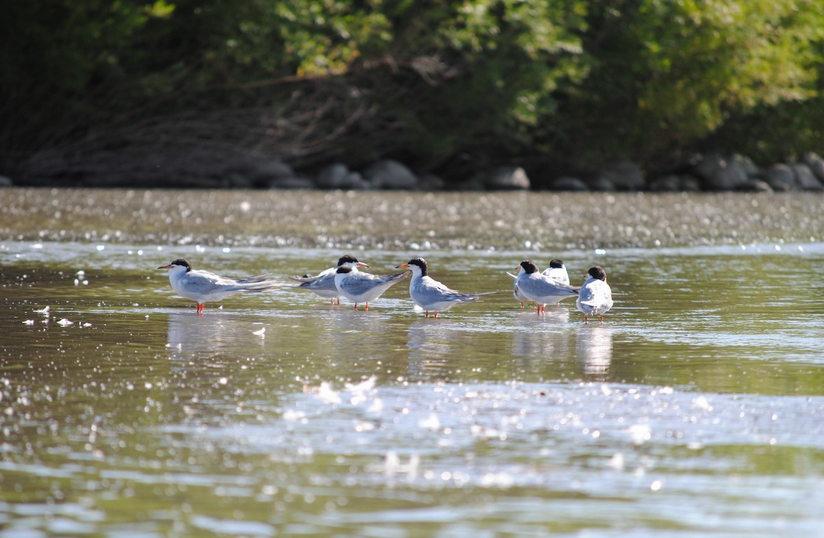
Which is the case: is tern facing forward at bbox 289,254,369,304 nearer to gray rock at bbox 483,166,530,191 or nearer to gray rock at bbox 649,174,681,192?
gray rock at bbox 483,166,530,191

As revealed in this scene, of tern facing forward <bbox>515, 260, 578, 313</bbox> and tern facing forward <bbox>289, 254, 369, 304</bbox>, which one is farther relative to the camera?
tern facing forward <bbox>289, 254, 369, 304</bbox>

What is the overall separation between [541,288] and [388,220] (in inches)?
511

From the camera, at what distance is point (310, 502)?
15.4ft

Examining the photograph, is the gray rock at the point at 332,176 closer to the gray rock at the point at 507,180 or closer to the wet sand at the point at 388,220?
the wet sand at the point at 388,220

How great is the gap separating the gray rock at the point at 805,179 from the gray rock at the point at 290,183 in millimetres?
21076

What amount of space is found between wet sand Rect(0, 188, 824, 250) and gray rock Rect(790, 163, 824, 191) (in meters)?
15.5

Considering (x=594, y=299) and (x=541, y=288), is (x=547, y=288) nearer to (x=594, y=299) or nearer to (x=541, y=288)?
(x=541, y=288)

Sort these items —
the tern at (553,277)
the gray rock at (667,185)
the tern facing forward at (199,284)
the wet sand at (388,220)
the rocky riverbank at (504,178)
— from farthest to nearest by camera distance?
1. the gray rock at (667,185)
2. the rocky riverbank at (504,178)
3. the wet sand at (388,220)
4. the tern at (553,277)
5. the tern facing forward at (199,284)

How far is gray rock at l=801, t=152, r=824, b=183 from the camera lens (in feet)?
171

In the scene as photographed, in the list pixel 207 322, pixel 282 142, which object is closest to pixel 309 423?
pixel 207 322

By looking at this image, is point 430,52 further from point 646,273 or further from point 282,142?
point 646,273

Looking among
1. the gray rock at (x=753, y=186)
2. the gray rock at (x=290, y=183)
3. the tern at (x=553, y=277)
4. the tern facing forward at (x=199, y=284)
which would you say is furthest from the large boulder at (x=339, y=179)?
the tern facing forward at (x=199, y=284)

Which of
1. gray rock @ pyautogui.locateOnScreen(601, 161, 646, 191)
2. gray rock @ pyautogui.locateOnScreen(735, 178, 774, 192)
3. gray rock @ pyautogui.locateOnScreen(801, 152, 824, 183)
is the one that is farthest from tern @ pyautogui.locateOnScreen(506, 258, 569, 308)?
gray rock @ pyautogui.locateOnScreen(801, 152, 824, 183)

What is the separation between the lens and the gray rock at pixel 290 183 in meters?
39.4
